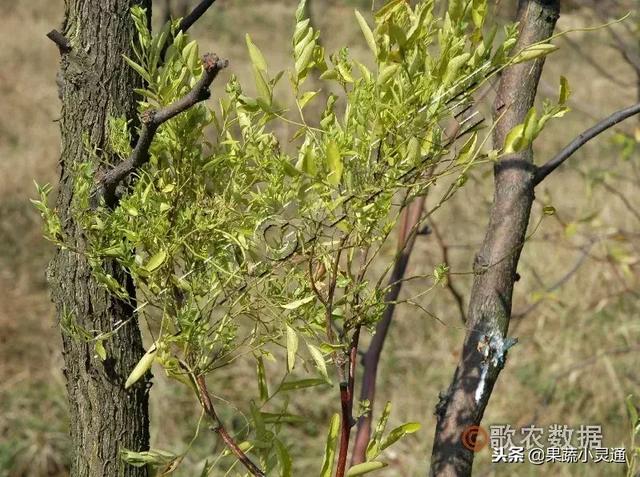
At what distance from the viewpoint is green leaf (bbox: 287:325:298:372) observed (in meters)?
0.59

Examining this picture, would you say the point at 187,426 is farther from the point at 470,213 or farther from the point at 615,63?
the point at 615,63

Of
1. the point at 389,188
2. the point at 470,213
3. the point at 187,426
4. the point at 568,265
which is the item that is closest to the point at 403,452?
the point at 187,426

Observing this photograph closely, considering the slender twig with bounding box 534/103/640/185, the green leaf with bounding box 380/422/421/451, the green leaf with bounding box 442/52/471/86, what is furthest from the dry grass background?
the green leaf with bounding box 442/52/471/86

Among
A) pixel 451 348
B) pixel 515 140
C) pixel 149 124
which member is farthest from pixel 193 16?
pixel 451 348

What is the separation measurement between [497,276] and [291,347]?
1.01 feet

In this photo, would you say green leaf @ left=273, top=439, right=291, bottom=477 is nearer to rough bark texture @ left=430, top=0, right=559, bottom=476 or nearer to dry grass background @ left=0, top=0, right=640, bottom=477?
rough bark texture @ left=430, top=0, right=559, bottom=476

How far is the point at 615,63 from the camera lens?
21.9ft

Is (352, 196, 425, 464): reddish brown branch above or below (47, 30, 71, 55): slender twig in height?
below

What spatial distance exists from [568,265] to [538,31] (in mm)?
2933

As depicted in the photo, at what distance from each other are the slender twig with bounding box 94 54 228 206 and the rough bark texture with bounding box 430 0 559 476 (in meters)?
0.36

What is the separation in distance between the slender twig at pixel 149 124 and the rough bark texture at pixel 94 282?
0.05 m

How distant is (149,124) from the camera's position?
1.91ft

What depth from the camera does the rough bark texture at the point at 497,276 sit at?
80 cm

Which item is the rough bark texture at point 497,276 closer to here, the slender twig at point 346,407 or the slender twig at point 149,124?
the slender twig at point 346,407
